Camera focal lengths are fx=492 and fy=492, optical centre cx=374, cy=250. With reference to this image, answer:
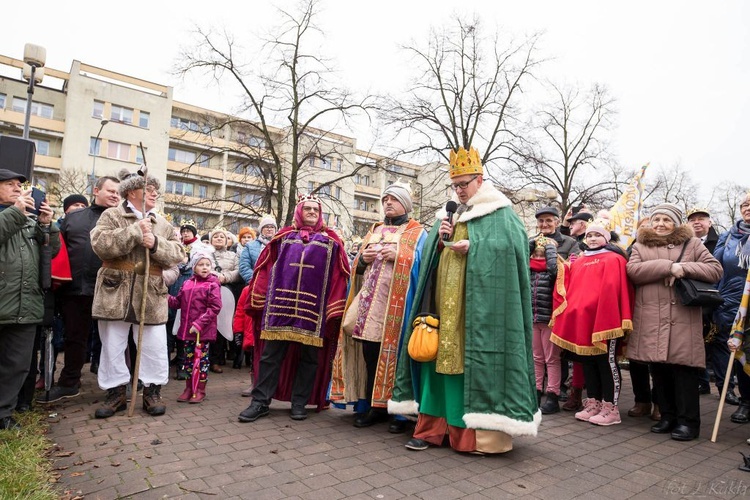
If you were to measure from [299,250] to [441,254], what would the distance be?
1.52 m

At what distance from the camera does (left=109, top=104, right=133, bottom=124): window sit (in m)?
39.4

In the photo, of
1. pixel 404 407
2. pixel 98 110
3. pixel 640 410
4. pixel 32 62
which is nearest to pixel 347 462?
pixel 404 407

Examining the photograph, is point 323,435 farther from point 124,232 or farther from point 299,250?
point 124,232

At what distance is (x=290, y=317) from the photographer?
4.89m

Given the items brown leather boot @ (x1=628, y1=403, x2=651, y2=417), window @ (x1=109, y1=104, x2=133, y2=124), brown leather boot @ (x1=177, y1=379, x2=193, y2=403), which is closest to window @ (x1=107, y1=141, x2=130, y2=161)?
window @ (x1=109, y1=104, x2=133, y2=124)

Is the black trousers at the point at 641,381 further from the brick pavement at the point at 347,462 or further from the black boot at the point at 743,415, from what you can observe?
the black boot at the point at 743,415

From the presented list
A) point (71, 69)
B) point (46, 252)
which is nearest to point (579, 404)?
point (46, 252)

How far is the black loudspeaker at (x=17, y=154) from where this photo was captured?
4.79 metres

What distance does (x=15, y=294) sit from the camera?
4.11 meters

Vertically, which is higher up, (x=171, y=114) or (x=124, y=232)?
(x=171, y=114)

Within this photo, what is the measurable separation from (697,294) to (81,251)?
6189mm

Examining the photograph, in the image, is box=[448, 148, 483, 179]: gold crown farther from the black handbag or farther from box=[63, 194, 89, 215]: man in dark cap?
box=[63, 194, 89, 215]: man in dark cap

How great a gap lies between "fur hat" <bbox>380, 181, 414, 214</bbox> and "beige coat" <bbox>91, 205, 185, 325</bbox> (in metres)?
2.24

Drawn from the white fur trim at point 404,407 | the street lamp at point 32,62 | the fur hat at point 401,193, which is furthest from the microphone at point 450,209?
the street lamp at point 32,62
